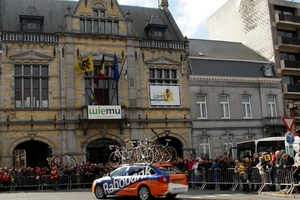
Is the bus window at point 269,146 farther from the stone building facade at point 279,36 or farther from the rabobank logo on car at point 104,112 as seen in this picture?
the rabobank logo on car at point 104,112

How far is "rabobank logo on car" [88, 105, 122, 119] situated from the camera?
2644 centimetres

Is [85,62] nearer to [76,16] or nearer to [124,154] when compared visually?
[76,16]

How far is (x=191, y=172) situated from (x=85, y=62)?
1040 centimetres

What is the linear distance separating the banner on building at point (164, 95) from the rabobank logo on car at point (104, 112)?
2938 mm

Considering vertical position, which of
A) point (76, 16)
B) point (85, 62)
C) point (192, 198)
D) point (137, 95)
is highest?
point (76, 16)

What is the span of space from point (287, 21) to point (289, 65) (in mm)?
4120

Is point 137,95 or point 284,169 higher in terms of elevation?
point 137,95

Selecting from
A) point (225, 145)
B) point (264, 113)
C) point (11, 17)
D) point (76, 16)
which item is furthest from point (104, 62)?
point (264, 113)

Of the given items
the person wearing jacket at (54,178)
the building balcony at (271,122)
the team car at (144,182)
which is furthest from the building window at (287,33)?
the team car at (144,182)

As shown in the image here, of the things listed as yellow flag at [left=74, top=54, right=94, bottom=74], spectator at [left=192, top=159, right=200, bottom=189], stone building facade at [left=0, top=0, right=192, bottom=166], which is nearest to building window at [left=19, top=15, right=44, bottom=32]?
stone building facade at [left=0, top=0, right=192, bottom=166]

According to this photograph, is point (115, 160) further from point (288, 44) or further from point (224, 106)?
point (288, 44)

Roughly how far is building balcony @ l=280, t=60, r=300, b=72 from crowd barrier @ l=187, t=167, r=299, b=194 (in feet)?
58.4

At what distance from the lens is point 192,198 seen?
15719mm

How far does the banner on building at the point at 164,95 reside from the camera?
28.9 metres
